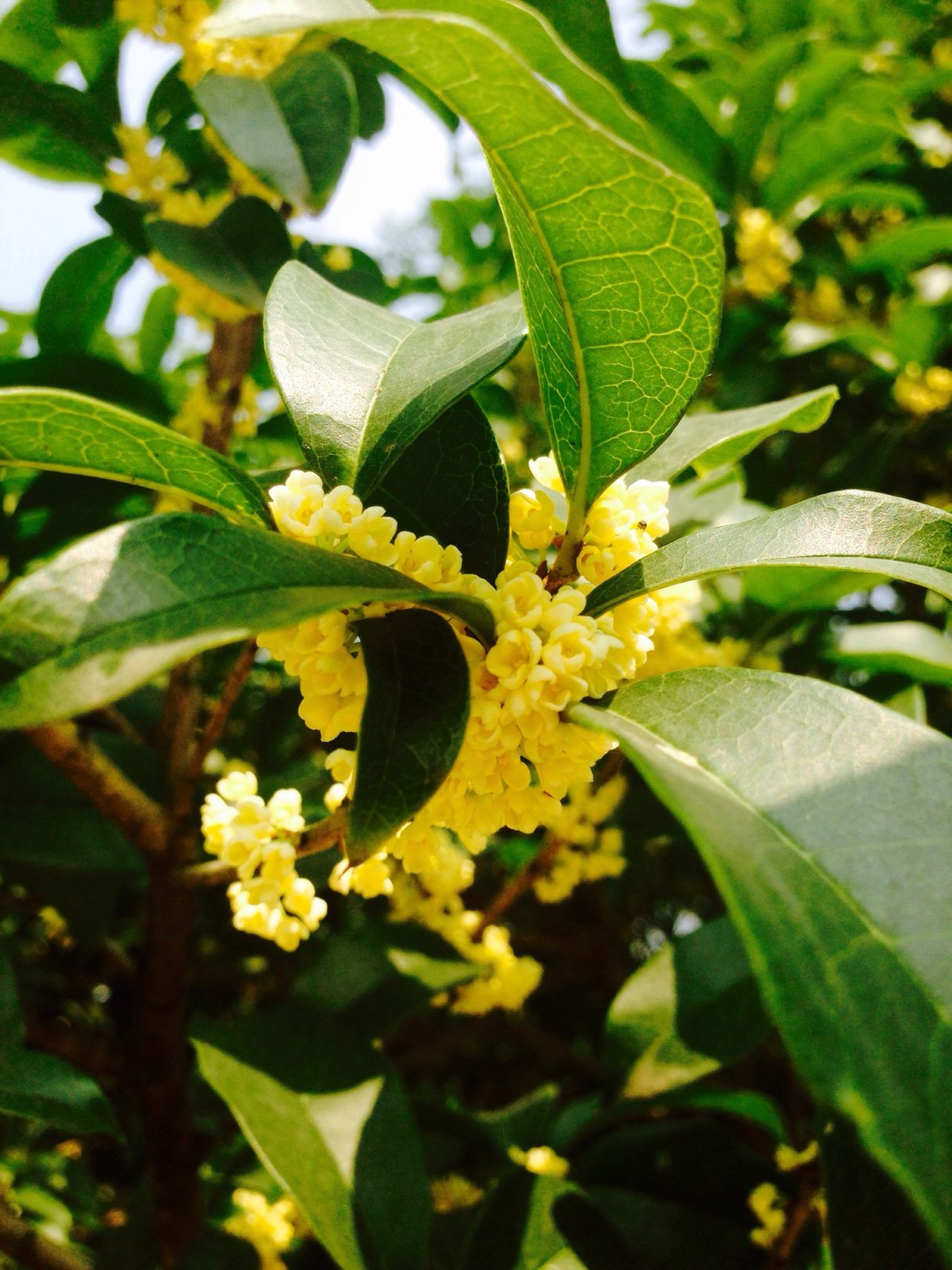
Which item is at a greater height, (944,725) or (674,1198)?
(944,725)

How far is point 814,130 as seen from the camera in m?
1.85

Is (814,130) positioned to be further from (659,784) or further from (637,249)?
(659,784)

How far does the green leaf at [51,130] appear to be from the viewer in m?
1.53

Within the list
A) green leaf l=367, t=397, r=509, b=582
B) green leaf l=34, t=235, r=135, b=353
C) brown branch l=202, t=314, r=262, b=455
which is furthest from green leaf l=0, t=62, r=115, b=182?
green leaf l=367, t=397, r=509, b=582

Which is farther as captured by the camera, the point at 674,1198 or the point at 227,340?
the point at 227,340

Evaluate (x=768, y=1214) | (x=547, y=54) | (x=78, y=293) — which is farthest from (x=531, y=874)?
(x=78, y=293)

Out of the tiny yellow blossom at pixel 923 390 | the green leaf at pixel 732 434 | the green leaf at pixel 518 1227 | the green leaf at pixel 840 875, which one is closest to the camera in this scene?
the green leaf at pixel 840 875

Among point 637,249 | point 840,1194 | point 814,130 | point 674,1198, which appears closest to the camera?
point 637,249

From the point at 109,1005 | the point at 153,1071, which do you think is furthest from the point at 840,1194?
the point at 109,1005

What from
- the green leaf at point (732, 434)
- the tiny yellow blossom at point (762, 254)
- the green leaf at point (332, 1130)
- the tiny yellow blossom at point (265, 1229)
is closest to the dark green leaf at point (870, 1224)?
the green leaf at point (332, 1130)

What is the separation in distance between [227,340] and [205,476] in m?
1.05

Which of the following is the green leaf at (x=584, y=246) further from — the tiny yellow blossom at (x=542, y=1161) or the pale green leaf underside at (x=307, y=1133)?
the tiny yellow blossom at (x=542, y=1161)

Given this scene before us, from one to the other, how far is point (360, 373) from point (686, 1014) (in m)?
1.09

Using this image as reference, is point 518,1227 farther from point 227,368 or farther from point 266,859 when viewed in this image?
point 227,368
